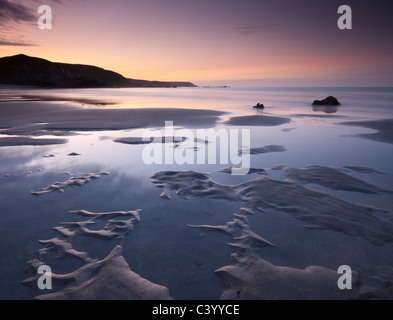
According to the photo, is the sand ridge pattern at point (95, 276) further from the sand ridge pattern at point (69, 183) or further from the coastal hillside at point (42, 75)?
the coastal hillside at point (42, 75)

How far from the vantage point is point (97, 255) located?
2891mm

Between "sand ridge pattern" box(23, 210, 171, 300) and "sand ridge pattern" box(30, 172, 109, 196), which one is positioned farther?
"sand ridge pattern" box(30, 172, 109, 196)

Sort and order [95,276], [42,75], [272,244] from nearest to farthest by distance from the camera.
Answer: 1. [95,276]
2. [272,244]
3. [42,75]

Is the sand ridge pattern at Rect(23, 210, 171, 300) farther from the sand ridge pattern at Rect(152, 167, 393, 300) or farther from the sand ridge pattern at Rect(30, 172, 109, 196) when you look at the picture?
the sand ridge pattern at Rect(30, 172, 109, 196)

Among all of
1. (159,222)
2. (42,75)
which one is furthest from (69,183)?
(42,75)

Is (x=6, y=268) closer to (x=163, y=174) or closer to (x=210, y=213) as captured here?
(x=210, y=213)

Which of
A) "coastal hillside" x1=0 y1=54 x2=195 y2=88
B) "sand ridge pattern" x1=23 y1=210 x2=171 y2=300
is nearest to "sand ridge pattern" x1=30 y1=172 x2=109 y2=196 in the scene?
"sand ridge pattern" x1=23 y1=210 x2=171 y2=300

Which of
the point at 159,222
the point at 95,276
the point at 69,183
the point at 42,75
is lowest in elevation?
the point at 95,276

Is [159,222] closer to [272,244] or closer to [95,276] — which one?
[95,276]

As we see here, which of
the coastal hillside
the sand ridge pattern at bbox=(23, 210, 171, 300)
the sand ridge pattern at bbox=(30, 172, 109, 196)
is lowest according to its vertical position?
the sand ridge pattern at bbox=(23, 210, 171, 300)

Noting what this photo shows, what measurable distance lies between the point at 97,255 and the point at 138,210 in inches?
47.1

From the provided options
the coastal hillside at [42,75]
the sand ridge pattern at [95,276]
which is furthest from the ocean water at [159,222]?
the coastal hillside at [42,75]

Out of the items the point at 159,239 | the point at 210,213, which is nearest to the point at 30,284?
the point at 159,239
